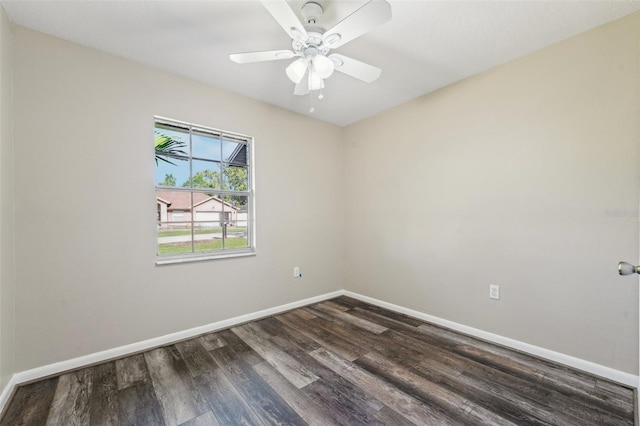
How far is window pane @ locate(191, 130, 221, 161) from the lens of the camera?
275 centimetres

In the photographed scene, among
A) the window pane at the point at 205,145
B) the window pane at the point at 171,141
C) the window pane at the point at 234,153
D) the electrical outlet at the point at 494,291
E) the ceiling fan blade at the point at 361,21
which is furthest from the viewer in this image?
the window pane at the point at 234,153

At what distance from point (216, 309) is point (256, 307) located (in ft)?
1.48

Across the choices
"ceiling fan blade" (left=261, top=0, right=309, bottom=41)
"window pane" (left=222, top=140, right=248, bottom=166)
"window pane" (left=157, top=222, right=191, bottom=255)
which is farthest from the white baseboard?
"ceiling fan blade" (left=261, top=0, right=309, bottom=41)

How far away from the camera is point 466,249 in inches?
105

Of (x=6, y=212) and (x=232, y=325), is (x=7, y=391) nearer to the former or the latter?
(x=6, y=212)

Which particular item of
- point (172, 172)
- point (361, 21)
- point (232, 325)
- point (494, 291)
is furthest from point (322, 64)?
point (232, 325)

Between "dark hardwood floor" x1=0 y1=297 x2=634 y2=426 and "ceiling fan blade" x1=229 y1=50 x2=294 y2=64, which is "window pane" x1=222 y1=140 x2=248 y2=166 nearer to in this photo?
"ceiling fan blade" x1=229 y1=50 x2=294 y2=64

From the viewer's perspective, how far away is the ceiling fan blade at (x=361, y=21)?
1291 millimetres

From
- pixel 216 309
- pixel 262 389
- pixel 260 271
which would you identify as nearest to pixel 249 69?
pixel 260 271

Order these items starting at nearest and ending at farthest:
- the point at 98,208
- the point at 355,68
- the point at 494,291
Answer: the point at 355,68 → the point at 98,208 → the point at 494,291

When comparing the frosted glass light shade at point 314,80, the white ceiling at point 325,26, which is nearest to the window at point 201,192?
the white ceiling at point 325,26

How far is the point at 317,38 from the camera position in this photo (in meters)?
1.68

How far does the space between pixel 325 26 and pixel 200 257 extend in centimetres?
226

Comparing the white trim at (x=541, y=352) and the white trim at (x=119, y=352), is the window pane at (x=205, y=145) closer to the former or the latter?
the white trim at (x=119, y=352)
